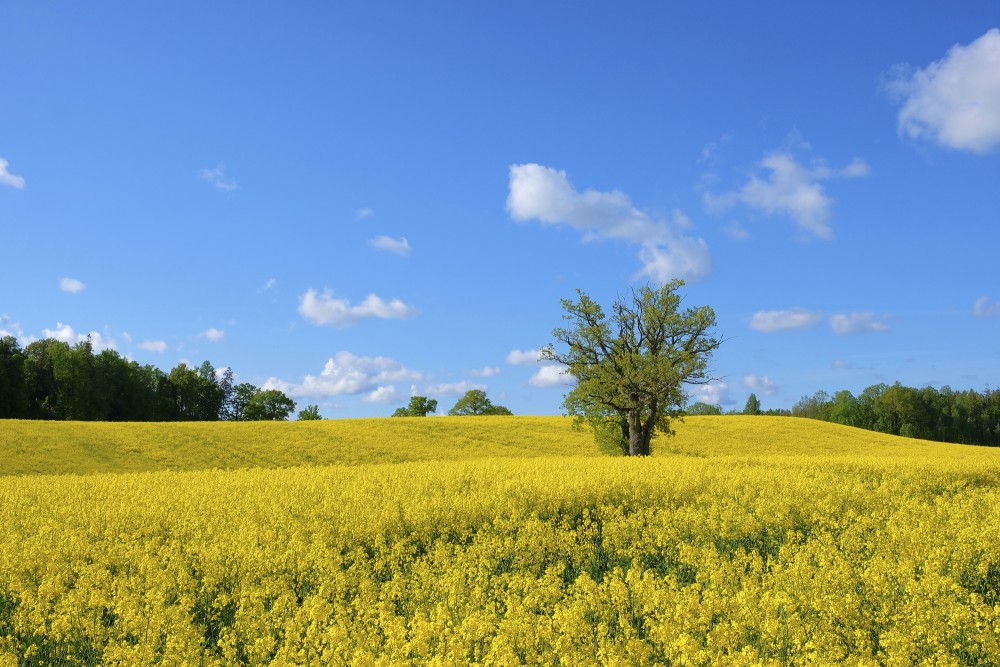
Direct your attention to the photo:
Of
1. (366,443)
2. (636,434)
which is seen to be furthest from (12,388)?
(636,434)

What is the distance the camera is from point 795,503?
13742 millimetres

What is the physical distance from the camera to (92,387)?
72.7m

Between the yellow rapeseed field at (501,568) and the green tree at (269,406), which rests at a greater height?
the green tree at (269,406)

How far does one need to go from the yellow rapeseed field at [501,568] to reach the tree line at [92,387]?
57523 millimetres

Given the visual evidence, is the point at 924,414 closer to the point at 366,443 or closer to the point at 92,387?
the point at 366,443

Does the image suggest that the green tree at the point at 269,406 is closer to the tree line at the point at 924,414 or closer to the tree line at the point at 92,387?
the tree line at the point at 92,387

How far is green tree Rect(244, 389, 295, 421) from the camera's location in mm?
95125

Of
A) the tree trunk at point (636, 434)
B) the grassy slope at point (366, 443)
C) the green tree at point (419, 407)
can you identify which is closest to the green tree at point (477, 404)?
the green tree at point (419, 407)

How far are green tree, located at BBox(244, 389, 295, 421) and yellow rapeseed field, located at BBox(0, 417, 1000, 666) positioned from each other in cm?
7604

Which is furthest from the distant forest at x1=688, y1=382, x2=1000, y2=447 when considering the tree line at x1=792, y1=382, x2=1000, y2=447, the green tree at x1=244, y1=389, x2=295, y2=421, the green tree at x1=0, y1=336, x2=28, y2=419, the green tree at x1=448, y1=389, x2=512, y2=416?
the green tree at x1=0, y1=336, x2=28, y2=419

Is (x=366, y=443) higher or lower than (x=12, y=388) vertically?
lower

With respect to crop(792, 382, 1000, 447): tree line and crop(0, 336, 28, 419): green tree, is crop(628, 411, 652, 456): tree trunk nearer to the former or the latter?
crop(0, 336, 28, 419): green tree

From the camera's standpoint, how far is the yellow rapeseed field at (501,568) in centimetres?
576

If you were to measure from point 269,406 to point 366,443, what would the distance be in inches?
2380
